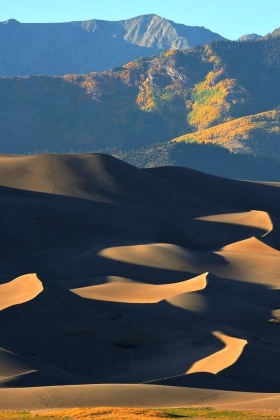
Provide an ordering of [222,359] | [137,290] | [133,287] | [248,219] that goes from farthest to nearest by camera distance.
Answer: [248,219] < [133,287] < [137,290] < [222,359]

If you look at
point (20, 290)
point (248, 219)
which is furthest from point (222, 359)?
point (248, 219)

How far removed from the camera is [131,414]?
63.0ft

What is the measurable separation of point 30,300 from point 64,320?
1539mm

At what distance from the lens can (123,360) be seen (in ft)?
100

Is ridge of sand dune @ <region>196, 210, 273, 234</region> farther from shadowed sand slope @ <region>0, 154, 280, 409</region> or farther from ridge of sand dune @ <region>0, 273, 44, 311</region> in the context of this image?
ridge of sand dune @ <region>0, 273, 44, 311</region>

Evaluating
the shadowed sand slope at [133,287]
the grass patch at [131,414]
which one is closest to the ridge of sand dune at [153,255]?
the shadowed sand slope at [133,287]

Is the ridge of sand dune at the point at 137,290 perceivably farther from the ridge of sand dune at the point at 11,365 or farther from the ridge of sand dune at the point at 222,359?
the ridge of sand dune at the point at 11,365

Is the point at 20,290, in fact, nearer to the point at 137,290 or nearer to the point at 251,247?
the point at 137,290

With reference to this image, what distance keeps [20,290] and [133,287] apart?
5.77 metres

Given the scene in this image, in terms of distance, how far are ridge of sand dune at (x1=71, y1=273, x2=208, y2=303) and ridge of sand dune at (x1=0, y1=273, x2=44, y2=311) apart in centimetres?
235

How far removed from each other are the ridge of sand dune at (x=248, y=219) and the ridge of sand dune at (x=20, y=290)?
23.6m

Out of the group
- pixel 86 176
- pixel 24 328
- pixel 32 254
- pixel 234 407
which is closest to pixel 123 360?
pixel 24 328

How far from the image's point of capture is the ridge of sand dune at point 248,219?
6106cm

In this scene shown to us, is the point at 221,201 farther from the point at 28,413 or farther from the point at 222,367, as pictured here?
the point at 28,413
